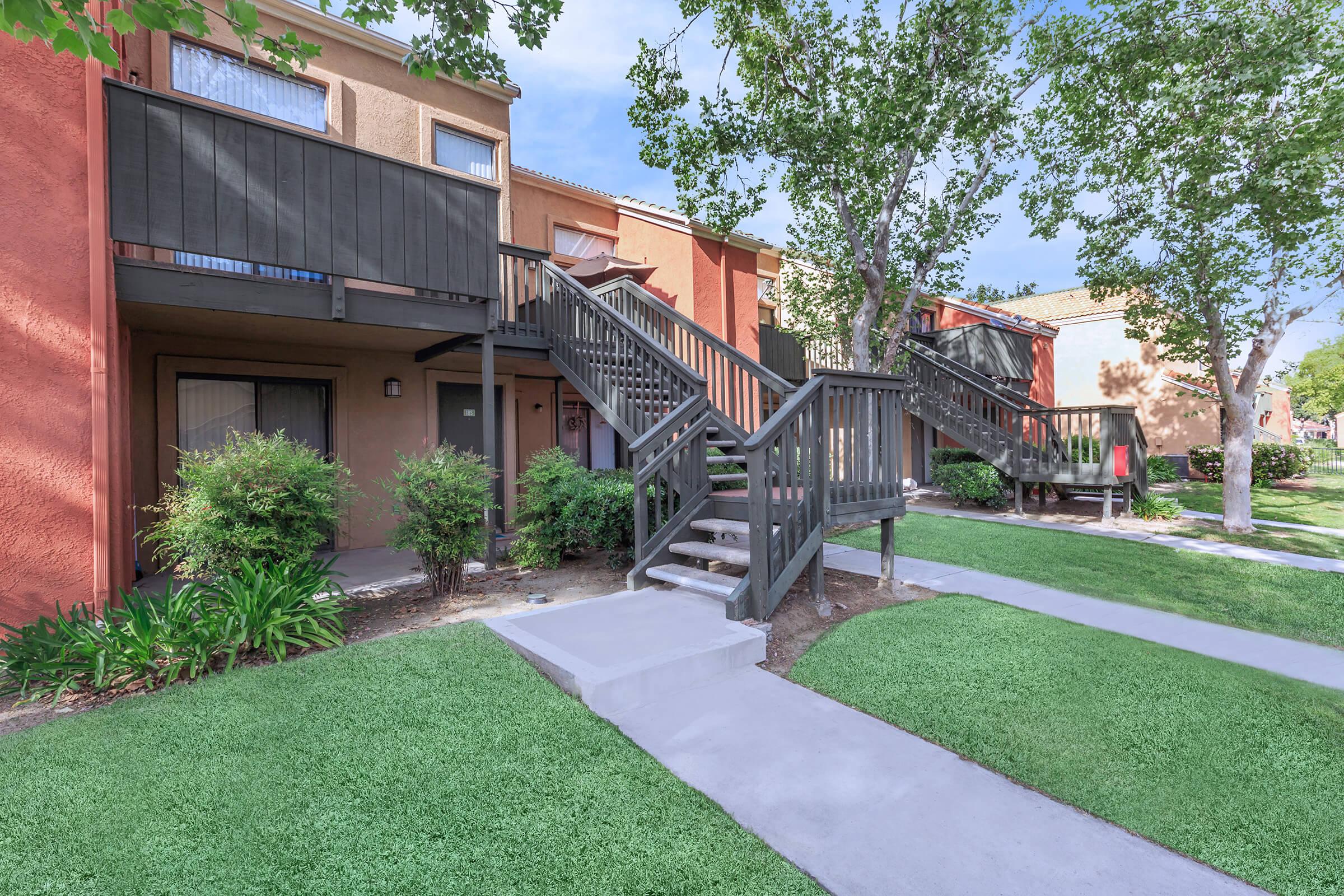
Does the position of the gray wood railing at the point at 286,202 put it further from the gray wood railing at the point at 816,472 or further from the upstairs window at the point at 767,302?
the upstairs window at the point at 767,302

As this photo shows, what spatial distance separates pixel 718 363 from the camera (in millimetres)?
6949

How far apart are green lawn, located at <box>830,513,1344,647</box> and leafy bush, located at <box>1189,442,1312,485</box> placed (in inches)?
462

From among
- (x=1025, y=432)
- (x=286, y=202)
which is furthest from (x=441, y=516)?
(x=1025, y=432)

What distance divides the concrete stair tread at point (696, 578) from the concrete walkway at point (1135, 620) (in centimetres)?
192

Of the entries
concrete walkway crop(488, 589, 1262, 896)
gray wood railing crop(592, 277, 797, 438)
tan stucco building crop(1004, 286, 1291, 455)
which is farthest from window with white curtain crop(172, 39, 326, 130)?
tan stucco building crop(1004, 286, 1291, 455)

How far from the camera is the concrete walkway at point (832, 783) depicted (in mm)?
2055

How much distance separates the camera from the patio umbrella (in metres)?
9.21

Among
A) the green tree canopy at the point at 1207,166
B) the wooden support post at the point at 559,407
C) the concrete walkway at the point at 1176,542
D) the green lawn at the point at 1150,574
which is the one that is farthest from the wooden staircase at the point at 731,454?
the green tree canopy at the point at 1207,166

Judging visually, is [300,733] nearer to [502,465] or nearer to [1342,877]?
[1342,877]

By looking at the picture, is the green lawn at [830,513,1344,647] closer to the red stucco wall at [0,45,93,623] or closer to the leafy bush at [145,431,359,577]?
the leafy bush at [145,431,359,577]

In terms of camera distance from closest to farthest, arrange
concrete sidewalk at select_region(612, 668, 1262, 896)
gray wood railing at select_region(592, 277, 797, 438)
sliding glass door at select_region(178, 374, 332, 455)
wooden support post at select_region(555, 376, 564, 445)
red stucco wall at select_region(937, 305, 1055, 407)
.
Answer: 1. concrete sidewalk at select_region(612, 668, 1262, 896)
2. gray wood railing at select_region(592, 277, 797, 438)
3. sliding glass door at select_region(178, 374, 332, 455)
4. wooden support post at select_region(555, 376, 564, 445)
5. red stucco wall at select_region(937, 305, 1055, 407)

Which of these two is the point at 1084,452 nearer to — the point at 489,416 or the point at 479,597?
the point at 489,416

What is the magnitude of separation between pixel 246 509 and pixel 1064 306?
28.1 metres

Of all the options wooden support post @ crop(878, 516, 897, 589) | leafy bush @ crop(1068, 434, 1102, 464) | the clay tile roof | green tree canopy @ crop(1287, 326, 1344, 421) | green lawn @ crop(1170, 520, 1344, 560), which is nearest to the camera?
wooden support post @ crop(878, 516, 897, 589)
